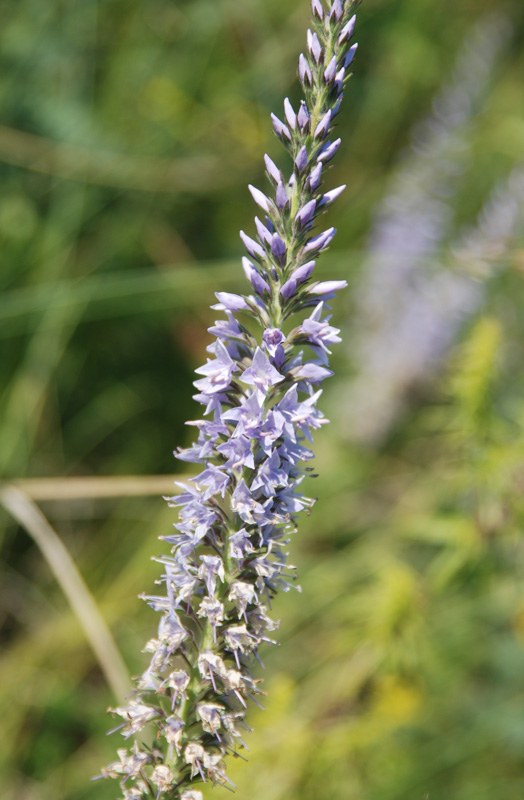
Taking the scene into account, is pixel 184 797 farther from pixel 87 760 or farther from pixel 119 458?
pixel 119 458

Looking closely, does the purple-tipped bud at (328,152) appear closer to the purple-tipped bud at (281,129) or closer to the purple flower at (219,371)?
the purple-tipped bud at (281,129)

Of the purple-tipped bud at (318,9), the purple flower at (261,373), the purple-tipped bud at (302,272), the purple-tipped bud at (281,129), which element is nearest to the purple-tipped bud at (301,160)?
the purple-tipped bud at (281,129)

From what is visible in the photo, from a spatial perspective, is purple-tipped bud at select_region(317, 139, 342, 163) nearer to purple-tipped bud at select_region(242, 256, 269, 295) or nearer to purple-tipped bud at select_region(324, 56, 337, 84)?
purple-tipped bud at select_region(324, 56, 337, 84)

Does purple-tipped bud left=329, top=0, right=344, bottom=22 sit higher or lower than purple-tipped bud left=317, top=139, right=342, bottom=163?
higher

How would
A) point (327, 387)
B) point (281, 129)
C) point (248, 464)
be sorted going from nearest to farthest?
point (248, 464)
point (281, 129)
point (327, 387)

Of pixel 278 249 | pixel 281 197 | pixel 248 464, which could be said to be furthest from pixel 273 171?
pixel 248 464

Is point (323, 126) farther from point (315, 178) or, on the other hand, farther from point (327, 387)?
point (327, 387)

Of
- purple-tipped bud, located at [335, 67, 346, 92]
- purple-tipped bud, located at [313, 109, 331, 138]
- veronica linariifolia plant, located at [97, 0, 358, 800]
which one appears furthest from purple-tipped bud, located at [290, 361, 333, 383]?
purple-tipped bud, located at [335, 67, 346, 92]
